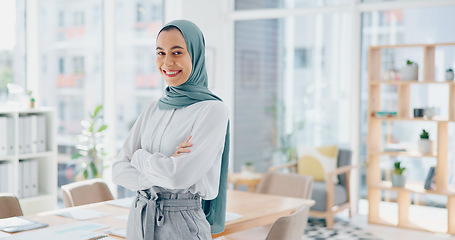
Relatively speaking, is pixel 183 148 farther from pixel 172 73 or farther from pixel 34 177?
pixel 34 177

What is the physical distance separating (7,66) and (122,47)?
144 cm

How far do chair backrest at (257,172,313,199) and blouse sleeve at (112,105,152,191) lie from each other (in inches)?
82.3

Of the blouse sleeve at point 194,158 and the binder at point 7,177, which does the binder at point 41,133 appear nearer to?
the binder at point 7,177

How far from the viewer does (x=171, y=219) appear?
1955 millimetres

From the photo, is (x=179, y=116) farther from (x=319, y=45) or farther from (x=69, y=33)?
(x=319, y=45)

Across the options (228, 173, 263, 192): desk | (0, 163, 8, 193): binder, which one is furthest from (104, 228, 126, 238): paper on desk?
(228, 173, 263, 192): desk

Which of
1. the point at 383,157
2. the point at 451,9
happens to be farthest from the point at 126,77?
the point at 451,9

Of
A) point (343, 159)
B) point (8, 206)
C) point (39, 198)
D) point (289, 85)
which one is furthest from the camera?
point (289, 85)

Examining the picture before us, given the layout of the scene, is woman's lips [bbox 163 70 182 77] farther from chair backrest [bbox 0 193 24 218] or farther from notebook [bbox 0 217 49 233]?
chair backrest [bbox 0 193 24 218]

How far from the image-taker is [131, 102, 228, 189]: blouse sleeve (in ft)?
6.13

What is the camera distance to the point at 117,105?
5.87 m

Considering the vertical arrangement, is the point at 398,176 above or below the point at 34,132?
below

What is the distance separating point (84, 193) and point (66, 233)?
3.55 ft

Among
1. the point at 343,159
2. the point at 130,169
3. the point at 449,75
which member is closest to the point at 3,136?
the point at 130,169
